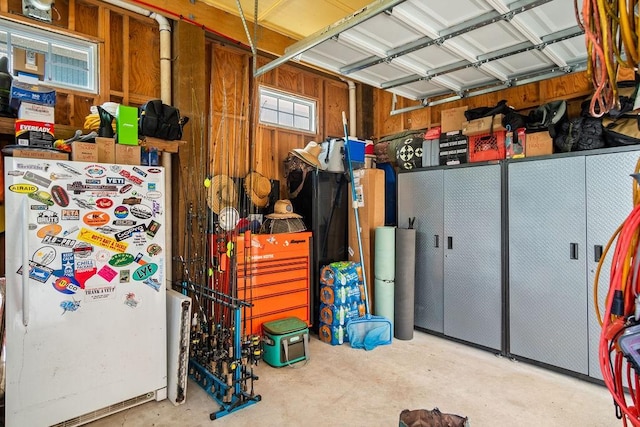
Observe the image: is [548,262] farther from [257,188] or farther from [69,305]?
[69,305]

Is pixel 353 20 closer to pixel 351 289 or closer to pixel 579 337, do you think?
pixel 351 289

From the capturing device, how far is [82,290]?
2309 mm

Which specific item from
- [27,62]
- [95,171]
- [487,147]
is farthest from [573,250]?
[27,62]

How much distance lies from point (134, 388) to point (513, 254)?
335 centimetres

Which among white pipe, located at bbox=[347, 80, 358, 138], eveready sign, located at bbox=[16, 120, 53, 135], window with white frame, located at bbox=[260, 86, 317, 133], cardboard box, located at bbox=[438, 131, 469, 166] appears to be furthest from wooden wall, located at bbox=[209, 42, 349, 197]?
cardboard box, located at bbox=[438, 131, 469, 166]

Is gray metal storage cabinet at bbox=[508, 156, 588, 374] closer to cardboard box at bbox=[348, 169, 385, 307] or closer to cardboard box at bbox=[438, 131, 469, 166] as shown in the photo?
cardboard box at bbox=[438, 131, 469, 166]

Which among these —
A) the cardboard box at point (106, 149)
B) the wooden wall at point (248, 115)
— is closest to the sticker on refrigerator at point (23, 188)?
the cardboard box at point (106, 149)

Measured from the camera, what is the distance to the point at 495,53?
2906 mm

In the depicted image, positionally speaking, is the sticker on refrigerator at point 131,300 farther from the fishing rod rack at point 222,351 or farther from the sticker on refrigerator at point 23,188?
the sticker on refrigerator at point 23,188

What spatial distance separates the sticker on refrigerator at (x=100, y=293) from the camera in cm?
233

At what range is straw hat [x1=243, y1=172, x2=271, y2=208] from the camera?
148 inches

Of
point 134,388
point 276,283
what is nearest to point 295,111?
point 276,283

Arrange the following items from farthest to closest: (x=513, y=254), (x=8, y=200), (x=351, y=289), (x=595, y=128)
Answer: (x=351, y=289) → (x=513, y=254) → (x=595, y=128) → (x=8, y=200)

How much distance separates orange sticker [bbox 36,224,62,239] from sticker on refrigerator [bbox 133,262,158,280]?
21.0 inches
